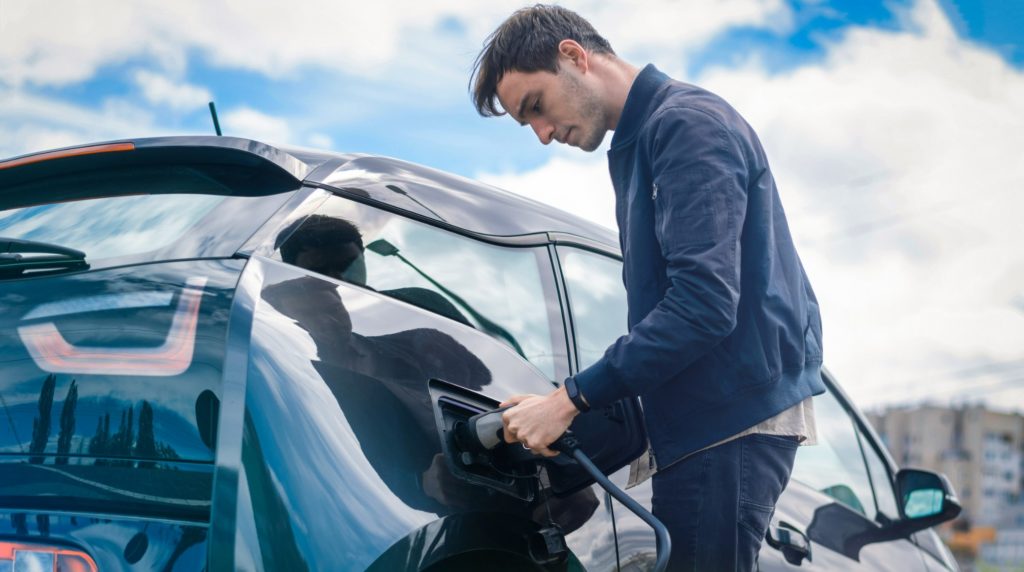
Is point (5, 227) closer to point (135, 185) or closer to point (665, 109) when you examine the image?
point (135, 185)

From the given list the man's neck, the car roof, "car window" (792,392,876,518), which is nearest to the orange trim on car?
the car roof

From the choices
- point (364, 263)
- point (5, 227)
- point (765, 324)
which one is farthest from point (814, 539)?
point (5, 227)

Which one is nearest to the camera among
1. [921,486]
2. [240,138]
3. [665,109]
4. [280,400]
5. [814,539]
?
[280,400]

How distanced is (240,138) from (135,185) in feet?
0.84

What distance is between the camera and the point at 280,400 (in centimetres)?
166

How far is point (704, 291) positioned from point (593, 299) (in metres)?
0.72

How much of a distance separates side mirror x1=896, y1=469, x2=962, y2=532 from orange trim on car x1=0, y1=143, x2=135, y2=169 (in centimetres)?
265

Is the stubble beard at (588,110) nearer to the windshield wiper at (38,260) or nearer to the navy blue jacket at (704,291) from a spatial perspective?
the navy blue jacket at (704,291)

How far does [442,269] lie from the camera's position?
2289 mm

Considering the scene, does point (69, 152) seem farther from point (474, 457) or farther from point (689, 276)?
point (689, 276)

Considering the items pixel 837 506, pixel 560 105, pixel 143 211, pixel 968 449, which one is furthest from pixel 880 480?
pixel 968 449

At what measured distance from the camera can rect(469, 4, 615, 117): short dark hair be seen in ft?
8.31

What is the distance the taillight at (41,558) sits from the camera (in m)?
1.61

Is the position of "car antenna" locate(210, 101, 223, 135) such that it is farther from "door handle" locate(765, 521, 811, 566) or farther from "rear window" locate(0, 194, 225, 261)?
"door handle" locate(765, 521, 811, 566)
